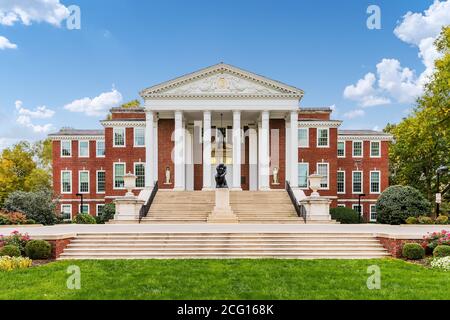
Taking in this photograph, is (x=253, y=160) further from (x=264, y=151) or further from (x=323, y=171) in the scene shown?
(x=323, y=171)

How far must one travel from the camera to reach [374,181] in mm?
48375

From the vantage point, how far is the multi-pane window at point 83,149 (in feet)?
160

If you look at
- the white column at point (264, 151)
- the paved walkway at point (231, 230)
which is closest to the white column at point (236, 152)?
the white column at point (264, 151)

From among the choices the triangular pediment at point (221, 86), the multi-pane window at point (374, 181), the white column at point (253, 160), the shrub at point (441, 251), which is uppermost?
the triangular pediment at point (221, 86)

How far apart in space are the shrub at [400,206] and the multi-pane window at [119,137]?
25733mm

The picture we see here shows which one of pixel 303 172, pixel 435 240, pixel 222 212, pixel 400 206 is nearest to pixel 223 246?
pixel 435 240

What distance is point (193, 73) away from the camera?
40719 millimetres

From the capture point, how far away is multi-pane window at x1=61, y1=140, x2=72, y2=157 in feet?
160

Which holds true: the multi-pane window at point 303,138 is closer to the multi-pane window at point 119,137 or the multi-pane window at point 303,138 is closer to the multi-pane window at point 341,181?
the multi-pane window at point 341,181

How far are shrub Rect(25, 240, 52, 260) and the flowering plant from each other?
13122mm

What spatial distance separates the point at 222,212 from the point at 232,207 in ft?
10.9

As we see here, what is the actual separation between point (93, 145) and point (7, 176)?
1375 centimetres

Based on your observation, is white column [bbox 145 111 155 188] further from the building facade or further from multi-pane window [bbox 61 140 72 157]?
multi-pane window [bbox 61 140 72 157]

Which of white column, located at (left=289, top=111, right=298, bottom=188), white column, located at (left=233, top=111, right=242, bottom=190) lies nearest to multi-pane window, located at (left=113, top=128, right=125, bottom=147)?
white column, located at (left=233, top=111, right=242, bottom=190)
